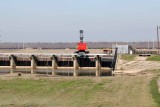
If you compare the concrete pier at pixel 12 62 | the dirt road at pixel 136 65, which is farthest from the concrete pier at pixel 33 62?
the dirt road at pixel 136 65

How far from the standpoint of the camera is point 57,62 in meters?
80.6

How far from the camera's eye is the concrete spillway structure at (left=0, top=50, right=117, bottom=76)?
77.3 m

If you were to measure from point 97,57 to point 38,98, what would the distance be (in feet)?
163

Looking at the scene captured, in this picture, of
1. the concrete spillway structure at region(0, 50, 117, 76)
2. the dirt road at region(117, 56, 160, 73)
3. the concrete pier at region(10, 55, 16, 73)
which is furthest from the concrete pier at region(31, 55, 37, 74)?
the dirt road at region(117, 56, 160, 73)

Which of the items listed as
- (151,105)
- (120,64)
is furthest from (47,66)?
(151,105)

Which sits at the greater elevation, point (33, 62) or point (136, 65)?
point (33, 62)

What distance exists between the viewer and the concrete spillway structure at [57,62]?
7731 centimetres

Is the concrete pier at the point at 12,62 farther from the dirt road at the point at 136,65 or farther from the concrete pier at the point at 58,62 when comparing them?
the dirt road at the point at 136,65

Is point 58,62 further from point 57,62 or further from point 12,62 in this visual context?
point 12,62

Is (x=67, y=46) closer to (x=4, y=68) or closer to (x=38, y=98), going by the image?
(x=4, y=68)

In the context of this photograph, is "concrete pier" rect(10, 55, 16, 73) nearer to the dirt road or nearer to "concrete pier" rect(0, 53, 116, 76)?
"concrete pier" rect(0, 53, 116, 76)

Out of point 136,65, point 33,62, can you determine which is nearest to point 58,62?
point 33,62

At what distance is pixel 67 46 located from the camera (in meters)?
158

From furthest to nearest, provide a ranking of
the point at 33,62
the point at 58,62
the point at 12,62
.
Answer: the point at 12,62 < the point at 58,62 < the point at 33,62
